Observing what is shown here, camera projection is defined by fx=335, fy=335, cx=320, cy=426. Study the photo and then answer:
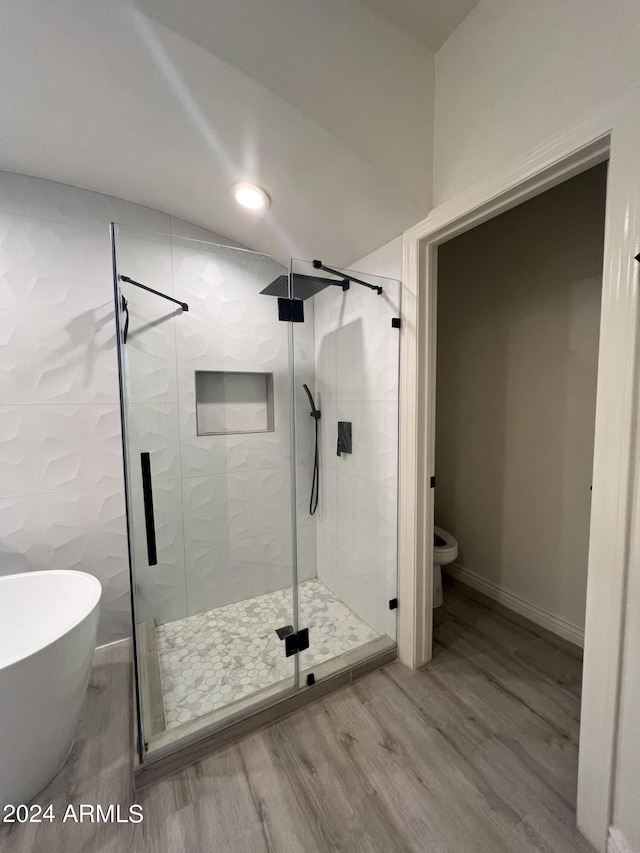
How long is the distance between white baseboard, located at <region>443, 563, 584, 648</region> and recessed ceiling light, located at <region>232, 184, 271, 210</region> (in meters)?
2.73

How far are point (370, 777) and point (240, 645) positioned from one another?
33.5 inches

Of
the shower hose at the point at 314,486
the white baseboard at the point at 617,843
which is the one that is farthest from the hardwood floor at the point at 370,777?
the shower hose at the point at 314,486

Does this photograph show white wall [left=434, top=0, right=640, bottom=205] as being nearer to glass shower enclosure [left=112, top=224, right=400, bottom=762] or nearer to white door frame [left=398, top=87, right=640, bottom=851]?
white door frame [left=398, top=87, right=640, bottom=851]

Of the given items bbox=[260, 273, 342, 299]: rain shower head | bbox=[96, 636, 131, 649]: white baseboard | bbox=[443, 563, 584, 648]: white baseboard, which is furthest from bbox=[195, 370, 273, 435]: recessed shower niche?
bbox=[443, 563, 584, 648]: white baseboard

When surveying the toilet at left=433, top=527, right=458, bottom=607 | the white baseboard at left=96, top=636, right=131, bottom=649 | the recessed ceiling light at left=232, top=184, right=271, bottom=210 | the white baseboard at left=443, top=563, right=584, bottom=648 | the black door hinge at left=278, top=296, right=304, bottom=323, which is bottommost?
the white baseboard at left=96, top=636, right=131, bottom=649

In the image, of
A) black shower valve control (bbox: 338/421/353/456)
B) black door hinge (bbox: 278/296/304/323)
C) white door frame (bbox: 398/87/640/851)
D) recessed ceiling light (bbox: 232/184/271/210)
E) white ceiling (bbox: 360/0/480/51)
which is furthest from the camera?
black shower valve control (bbox: 338/421/353/456)

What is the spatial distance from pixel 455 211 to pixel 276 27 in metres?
0.89

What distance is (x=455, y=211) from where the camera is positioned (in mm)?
1402

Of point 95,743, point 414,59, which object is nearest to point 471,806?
point 95,743

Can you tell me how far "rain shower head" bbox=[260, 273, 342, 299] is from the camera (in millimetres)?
1661

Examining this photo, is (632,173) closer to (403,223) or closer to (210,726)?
(403,223)

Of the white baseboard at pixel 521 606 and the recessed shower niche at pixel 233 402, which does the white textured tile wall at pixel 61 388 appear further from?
the white baseboard at pixel 521 606

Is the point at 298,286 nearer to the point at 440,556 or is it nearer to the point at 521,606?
the point at 440,556

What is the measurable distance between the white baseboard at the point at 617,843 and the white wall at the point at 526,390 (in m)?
1.07
